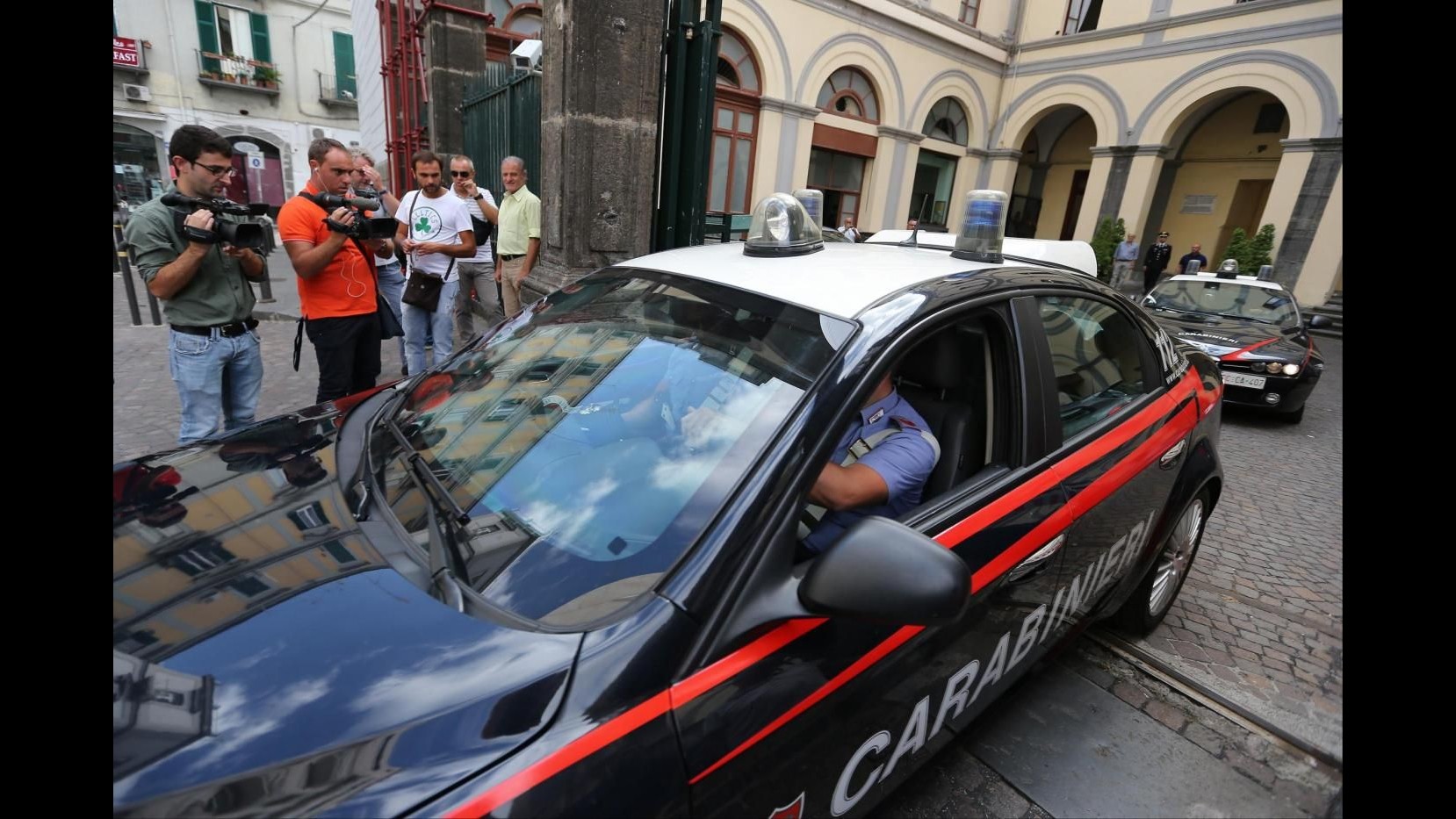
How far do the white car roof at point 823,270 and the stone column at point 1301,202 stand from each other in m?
18.0

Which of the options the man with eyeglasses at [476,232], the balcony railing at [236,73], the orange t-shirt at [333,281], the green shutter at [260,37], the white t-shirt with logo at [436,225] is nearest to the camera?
the orange t-shirt at [333,281]

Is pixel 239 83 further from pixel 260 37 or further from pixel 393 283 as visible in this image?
pixel 393 283

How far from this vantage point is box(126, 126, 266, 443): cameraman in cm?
302

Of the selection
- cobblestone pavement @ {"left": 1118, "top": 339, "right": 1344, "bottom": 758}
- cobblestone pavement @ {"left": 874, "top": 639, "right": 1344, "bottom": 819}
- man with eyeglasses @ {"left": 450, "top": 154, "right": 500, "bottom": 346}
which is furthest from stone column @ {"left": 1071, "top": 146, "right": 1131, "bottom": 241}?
cobblestone pavement @ {"left": 874, "top": 639, "right": 1344, "bottom": 819}

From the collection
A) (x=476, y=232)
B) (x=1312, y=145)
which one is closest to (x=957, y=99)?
(x=1312, y=145)

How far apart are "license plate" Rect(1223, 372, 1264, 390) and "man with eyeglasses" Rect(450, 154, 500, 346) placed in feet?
23.3

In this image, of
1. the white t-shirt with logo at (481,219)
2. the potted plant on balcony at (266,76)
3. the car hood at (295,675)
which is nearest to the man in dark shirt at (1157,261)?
the white t-shirt with logo at (481,219)

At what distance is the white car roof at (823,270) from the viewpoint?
67.0 inches

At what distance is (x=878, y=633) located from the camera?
1430mm

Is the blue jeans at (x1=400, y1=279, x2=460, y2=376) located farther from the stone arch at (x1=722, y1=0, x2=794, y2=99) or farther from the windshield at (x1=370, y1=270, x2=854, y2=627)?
the stone arch at (x1=722, y1=0, x2=794, y2=99)

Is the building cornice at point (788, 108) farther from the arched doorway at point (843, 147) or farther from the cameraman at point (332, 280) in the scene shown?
the cameraman at point (332, 280)

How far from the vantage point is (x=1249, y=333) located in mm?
6766

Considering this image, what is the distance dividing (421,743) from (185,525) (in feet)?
2.89
